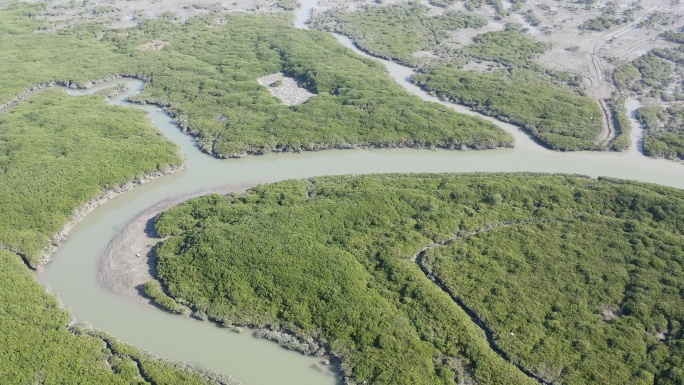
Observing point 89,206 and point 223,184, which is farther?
point 223,184

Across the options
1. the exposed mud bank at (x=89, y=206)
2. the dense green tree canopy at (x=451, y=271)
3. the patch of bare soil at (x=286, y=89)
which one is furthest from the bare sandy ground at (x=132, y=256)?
the patch of bare soil at (x=286, y=89)

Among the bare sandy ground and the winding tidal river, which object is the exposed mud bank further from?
the bare sandy ground

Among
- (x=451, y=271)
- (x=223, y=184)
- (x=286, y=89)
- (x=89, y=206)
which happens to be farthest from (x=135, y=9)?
(x=451, y=271)

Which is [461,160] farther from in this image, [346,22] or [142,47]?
[142,47]

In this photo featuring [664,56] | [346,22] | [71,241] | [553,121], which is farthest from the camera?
[346,22]

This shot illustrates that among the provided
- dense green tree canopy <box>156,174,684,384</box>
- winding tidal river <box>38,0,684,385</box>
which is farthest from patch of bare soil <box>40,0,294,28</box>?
dense green tree canopy <box>156,174,684,384</box>

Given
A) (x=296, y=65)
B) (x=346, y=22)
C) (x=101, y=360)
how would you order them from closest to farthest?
(x=101, y=360)
(x=296, y=65)
(x=346, y=22)

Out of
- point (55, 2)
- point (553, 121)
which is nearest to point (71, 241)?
point (553, 121)

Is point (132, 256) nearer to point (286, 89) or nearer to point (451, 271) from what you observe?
point (451, 271)
